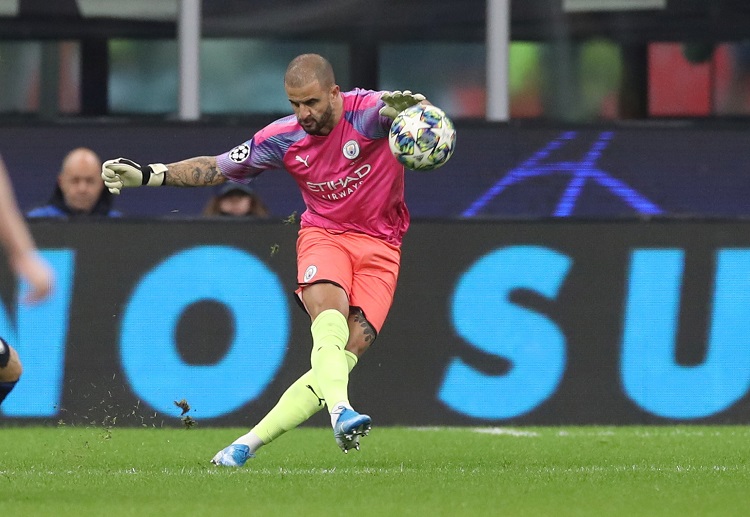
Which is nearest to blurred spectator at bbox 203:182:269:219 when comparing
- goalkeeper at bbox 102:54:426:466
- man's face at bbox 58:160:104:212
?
man's face at bbox 58:160:104:212

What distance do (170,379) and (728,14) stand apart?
604cm

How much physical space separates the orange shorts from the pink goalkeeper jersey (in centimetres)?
6

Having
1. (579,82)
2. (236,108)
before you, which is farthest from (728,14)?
(236,108)

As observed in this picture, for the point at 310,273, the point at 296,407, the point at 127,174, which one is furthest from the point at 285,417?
the point at 127,174

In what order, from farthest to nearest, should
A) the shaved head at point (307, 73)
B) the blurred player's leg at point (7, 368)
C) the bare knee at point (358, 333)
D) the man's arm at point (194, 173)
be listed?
the man's arm at point (194, 173) → the bare knee at point (358, 333) → the shaved head at point (307, 73) → the blurred player's leg at point (7, 368)

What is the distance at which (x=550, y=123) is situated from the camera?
12812 mm

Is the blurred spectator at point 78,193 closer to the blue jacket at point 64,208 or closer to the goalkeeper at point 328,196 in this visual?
the blue jacket at point 64,208

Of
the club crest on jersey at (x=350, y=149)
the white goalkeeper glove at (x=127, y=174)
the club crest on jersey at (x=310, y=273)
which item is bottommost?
the club crest on jersey at (x=310, y=273)

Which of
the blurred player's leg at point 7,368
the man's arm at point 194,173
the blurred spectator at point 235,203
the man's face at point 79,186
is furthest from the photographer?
the blurred spectator at point 235,203

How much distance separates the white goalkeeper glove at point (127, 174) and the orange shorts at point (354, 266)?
77 centimetres

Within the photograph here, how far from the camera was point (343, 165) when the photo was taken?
7.80m

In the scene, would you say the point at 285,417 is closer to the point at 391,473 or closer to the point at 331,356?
the point at 331,356

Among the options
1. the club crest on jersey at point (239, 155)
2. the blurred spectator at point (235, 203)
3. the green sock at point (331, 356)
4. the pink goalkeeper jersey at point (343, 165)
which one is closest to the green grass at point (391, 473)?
the green sock at point (331, 356)

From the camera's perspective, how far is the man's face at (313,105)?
24.7ft
